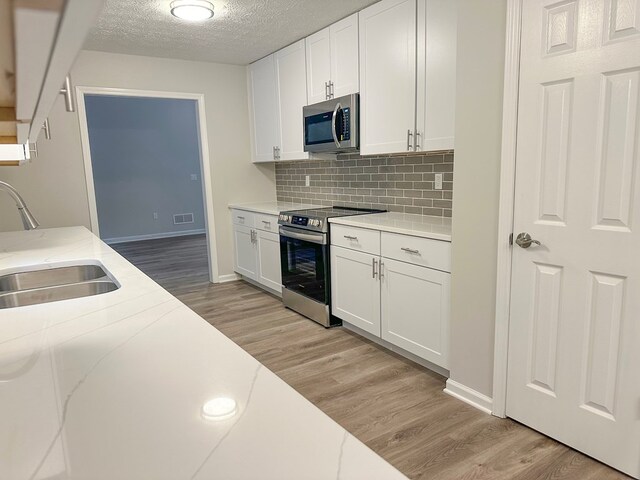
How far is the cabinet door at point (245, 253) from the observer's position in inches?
181

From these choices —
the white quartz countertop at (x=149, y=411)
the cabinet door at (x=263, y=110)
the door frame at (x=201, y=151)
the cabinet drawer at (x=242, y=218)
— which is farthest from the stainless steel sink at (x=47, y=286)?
the cabinet door at (x=263, y=110)

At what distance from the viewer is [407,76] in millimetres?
2857

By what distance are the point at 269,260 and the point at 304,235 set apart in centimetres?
82

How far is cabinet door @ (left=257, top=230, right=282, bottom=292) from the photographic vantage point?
414 centimetres

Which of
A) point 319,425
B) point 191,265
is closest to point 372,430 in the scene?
point 319,425

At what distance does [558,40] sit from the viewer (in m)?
1.81

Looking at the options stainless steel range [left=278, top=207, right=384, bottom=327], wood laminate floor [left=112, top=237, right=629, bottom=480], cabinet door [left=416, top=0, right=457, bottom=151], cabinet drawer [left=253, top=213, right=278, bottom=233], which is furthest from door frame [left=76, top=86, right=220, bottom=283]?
cabinet door [left=416, top=0, right=457, bottom=151]

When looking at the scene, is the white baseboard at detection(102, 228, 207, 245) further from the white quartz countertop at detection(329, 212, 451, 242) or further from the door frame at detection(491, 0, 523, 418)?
the door frame at detection(491, 0, 523, 418)

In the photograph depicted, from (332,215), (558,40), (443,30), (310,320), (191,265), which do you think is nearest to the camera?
(558,40)

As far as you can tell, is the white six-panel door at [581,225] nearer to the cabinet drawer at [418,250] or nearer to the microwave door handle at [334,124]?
the cabinet drawer at [418,250]

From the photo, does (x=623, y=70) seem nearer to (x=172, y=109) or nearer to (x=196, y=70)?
(x=196, y=70)

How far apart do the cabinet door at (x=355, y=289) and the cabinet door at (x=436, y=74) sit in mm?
889

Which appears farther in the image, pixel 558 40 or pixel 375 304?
pixel 375 304

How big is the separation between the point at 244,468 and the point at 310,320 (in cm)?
316
